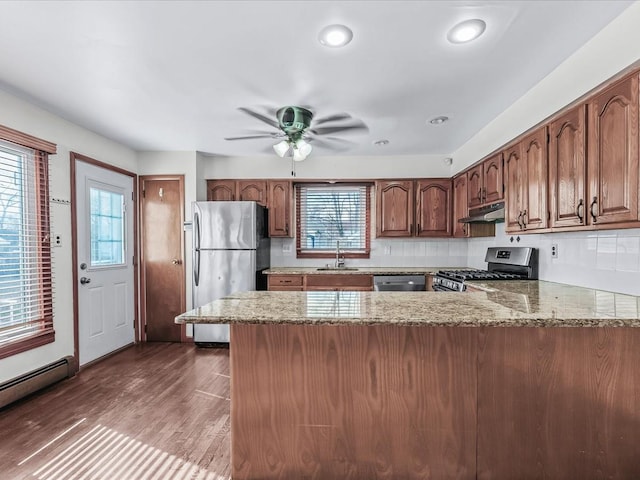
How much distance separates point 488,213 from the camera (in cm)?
327

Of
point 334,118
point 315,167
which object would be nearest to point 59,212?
point 334,118

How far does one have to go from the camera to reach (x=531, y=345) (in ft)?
4.91

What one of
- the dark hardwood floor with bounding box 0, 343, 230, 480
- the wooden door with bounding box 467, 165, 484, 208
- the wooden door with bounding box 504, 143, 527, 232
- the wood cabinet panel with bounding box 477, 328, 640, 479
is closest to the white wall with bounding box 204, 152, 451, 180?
the wooden door with bounding box 467, 165, 484, 208

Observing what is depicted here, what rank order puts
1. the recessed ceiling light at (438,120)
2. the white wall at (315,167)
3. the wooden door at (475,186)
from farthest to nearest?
the white wall at (315,167), the wooden door at (475,186), the recessed ceiling light at (438,120)

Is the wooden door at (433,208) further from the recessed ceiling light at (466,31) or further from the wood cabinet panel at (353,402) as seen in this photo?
the wood cabinet panel at (353,402)

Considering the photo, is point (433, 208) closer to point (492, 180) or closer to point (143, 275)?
point (492, 180)

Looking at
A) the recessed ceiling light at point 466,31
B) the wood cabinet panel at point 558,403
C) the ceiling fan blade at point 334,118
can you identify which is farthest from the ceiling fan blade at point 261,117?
the wood cabinet panel at point 558,403

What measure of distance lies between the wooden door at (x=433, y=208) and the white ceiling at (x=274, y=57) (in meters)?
1.19

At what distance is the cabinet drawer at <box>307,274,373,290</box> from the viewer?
393 cm

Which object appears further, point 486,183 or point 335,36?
point 486,183

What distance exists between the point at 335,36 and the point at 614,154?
1.58 metres

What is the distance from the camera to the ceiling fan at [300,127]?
2.79 m

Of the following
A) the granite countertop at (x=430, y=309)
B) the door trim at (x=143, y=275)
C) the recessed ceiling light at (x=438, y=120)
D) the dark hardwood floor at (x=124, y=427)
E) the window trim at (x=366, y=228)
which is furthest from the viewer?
the window trim at (x=366, y=228)

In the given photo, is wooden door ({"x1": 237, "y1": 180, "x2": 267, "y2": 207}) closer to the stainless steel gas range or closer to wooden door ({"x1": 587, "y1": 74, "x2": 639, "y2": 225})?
the stainless steel gas range
